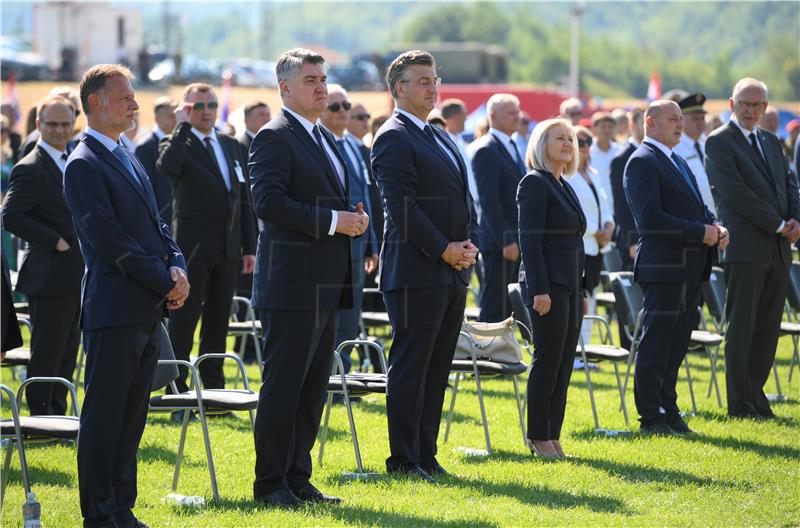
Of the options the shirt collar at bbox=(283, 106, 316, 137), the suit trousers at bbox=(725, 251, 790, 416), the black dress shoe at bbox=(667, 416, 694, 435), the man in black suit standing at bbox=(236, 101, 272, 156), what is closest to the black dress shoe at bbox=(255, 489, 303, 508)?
the shirt collar at bbox=(283, 106, 316, 137)

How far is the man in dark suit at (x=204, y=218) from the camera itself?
9.06 m

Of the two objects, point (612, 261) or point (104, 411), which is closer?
point (104, 411)

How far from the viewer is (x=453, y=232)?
706cm

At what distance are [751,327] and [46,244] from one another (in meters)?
4.91

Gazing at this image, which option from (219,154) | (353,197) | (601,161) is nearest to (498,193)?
(353,197)

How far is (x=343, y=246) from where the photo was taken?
6.46 metres

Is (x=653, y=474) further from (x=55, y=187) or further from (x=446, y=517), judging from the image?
(x=55, y=187)

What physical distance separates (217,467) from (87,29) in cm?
Result: 7363

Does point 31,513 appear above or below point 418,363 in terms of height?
below

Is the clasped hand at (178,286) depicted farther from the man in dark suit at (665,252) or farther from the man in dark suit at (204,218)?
the man in dark suit at (665,252)

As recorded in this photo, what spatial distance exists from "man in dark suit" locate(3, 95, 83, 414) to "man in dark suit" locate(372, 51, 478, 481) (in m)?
2.32

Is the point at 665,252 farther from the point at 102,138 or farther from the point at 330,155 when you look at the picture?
the point at 102,138

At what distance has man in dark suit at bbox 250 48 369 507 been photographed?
626 centimetres

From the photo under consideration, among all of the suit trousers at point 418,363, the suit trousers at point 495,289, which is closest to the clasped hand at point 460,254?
the suit trousers at point 418,363
